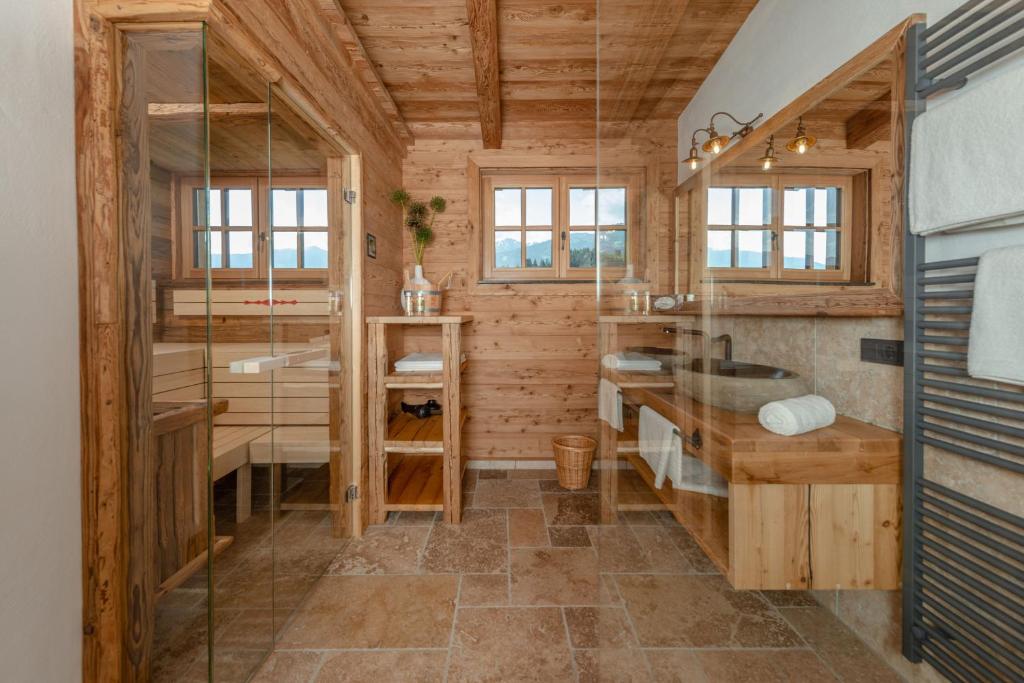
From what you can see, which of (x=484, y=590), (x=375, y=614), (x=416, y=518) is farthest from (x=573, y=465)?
(x=375, y=614)

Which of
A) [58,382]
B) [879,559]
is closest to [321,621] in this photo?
[58,382]

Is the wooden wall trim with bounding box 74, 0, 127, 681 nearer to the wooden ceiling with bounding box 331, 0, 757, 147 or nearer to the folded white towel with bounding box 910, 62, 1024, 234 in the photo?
the wooden ceiling with bounding box 331, 0, 757, 147

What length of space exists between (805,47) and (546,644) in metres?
1.74

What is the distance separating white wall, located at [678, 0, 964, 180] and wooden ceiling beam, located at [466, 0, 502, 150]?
1.39 metres

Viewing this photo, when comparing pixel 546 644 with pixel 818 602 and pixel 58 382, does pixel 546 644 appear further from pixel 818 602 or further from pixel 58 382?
pixel 58 382

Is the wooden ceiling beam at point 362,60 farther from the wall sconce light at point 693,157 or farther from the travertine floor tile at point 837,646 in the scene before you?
the travertine floor tile at point 837,646

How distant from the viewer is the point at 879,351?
2.48ft

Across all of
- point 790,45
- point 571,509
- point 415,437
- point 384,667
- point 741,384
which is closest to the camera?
point 790,45

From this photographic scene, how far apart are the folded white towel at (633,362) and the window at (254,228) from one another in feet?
3.66

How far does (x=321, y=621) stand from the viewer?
5.21 ft

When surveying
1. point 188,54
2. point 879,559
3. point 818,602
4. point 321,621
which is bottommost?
point 321,621

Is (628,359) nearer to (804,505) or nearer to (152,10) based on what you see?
(804,505)

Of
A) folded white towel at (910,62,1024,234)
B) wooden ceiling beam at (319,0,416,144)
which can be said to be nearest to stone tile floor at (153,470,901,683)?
folded white towel at (910,62,1024,234)

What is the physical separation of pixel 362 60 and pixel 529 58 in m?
0.85
